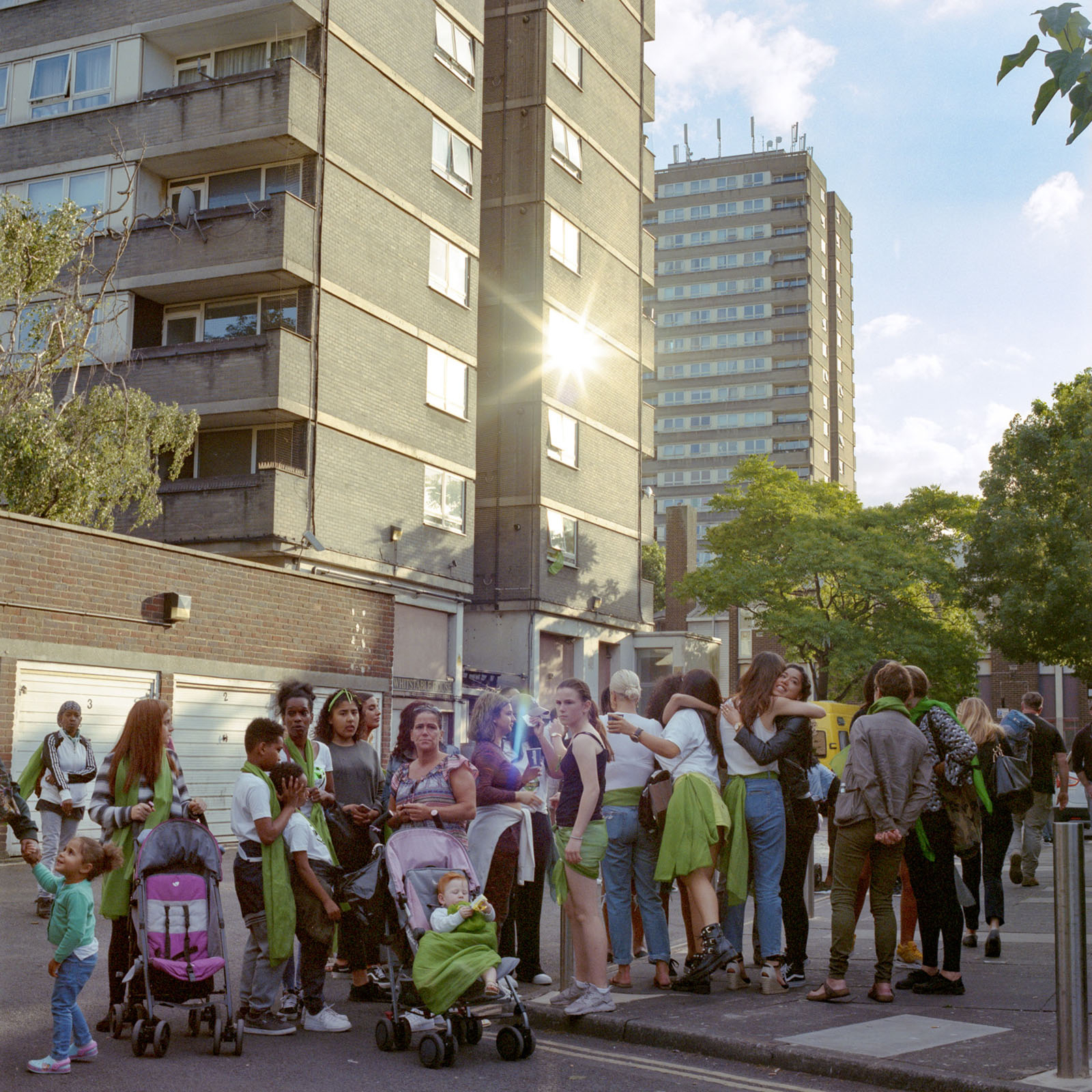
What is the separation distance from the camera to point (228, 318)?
28.8 metres

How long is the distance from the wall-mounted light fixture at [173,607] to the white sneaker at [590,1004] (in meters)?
13.5

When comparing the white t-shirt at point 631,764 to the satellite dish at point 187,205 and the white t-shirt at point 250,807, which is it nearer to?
the white t-shirt at point 250,807

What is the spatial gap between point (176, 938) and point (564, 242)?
32.1 metres

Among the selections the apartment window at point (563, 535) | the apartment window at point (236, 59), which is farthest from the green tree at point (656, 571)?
the apartment window at point (236, 59)

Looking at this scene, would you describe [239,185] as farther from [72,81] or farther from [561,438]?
[561,438]

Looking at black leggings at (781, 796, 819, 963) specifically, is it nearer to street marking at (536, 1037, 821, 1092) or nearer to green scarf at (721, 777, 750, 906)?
green scarf at (721, 777, 750, 906)

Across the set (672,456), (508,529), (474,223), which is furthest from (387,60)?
(672,456)

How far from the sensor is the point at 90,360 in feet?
93.8

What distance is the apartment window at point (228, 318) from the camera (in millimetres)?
27984

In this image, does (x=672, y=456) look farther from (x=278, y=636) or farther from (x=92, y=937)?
(x=92, y=937)

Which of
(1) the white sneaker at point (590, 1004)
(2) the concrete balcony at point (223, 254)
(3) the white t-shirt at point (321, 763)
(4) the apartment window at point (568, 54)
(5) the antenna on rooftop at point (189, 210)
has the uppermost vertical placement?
(4) the apartment window at point (568, 54)

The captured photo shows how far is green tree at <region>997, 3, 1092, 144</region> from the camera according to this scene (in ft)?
14.6

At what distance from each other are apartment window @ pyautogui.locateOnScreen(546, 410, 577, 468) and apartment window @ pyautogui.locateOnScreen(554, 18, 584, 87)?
9843mm

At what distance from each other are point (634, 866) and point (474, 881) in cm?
169
